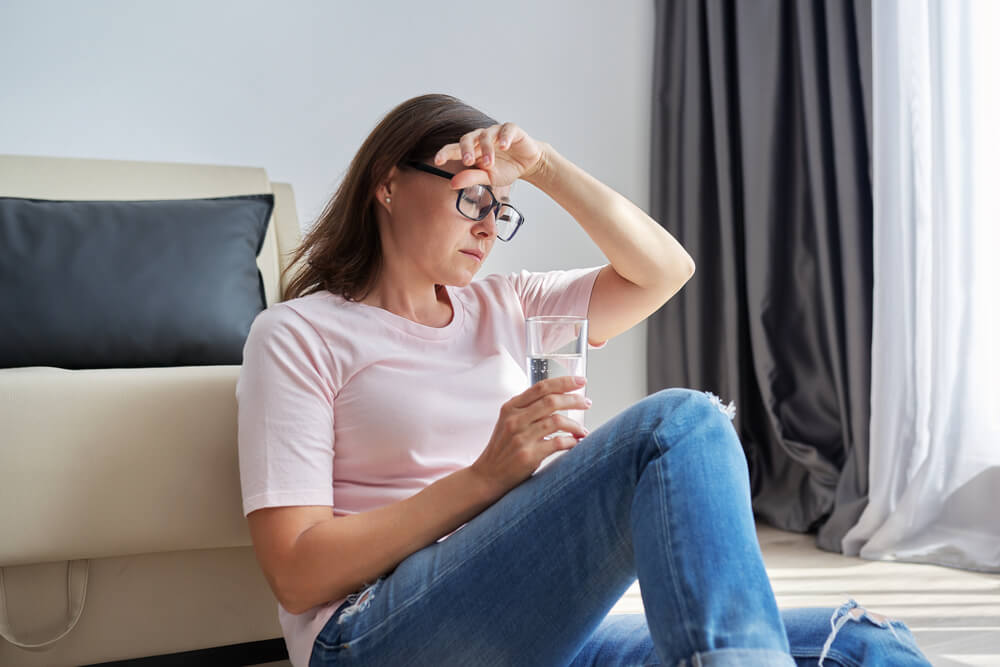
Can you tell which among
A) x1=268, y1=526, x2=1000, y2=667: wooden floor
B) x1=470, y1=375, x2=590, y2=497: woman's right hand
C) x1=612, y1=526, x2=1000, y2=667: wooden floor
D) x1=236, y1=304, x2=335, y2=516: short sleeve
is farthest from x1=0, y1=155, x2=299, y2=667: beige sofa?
x1=612, y1=526, x2=1000, y2=667: wooden floor

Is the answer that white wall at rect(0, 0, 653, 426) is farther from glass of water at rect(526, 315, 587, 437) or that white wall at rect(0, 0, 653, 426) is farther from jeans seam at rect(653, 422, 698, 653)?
jeans seam at rect(653, 422, 698, 653)

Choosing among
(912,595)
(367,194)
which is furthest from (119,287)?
(912,595)

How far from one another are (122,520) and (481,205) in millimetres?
718

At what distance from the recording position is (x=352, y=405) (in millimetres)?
1151

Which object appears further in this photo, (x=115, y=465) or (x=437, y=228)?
(x=115, y=465)

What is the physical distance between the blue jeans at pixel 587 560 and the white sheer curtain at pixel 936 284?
5.01 ft

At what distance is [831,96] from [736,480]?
1.95 m

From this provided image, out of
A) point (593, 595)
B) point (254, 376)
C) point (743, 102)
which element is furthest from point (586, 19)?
point (593, 595)

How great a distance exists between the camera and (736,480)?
0.90 metres

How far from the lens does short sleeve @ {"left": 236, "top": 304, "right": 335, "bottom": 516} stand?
1.04 meters

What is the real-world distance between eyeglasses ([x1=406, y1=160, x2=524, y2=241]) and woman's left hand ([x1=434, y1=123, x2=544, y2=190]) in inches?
0.8

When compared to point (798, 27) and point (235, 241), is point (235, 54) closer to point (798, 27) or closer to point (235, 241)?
point (235, 241)

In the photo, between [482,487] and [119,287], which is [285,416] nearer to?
[482,487]

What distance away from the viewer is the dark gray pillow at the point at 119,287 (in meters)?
1.74
